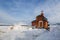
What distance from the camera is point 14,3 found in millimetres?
2359

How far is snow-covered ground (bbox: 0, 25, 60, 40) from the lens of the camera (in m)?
2.26

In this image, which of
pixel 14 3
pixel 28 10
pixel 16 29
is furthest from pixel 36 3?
pixel 16 29

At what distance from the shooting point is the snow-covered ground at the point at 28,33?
226cm

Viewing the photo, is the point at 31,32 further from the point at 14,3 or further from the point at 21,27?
the point at 14,3

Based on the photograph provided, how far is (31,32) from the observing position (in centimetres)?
229

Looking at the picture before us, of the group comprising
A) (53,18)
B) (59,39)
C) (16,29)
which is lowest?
(59,39)

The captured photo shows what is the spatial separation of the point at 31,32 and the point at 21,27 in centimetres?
17

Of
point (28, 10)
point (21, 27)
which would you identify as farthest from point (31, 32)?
point (28, 10)

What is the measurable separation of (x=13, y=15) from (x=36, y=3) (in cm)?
39

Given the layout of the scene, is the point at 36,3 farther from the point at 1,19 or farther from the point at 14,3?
the point at 1,19

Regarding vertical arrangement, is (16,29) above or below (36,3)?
below

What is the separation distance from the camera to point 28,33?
7.54ft

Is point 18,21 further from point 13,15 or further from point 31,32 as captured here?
point 31,32

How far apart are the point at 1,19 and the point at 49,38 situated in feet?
2.54
